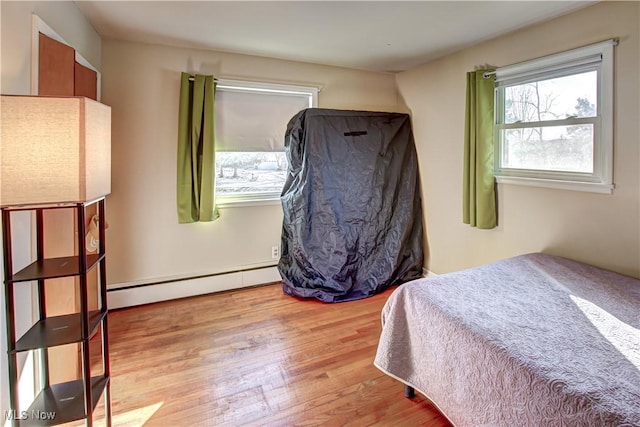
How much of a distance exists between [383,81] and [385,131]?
0.76m

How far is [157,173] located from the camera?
3100 mm

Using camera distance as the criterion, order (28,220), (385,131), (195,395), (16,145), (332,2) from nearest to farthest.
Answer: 1. (16,145)
2. (28,220)
3. (195,395)
4. (332,2)
5. (385,131)

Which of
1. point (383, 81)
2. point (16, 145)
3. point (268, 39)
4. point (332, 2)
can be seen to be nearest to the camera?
point (16, 145)

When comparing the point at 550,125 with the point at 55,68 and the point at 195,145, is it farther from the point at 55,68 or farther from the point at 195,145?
the point at 55,68

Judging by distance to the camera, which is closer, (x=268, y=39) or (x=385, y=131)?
(x=268, y=39)

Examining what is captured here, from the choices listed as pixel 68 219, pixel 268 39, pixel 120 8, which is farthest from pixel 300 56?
pixel 68 219

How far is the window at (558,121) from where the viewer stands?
2174mm

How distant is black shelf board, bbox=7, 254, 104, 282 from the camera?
1285mm

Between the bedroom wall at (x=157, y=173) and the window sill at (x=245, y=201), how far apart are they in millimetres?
49

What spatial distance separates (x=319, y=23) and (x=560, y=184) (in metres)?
2.06

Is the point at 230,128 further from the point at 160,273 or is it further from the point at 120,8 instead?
the point at 160,273

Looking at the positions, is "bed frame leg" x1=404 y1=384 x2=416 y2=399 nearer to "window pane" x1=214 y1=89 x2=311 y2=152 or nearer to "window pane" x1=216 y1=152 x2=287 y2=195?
"window pane" x1=216 y1=152 x2=287 y2=195

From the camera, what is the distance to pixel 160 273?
320 cm

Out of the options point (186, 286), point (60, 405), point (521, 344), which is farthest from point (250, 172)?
point (521, 344)
